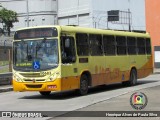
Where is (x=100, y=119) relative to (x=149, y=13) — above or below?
below

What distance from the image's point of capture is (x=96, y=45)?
20531 mm

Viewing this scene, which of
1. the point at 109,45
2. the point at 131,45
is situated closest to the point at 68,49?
the point at 109,45

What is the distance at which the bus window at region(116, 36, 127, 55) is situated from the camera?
2274 cm

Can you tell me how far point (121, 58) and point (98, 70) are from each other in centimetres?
274

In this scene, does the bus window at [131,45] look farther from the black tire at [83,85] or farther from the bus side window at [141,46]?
the black tire at [83,85]

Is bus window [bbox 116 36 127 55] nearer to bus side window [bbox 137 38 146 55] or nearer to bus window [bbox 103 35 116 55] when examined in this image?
bus window [bbox 103 35 116 55]

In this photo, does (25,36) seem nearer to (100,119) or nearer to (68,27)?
(68,27)

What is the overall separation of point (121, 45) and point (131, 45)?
1306 millimetres

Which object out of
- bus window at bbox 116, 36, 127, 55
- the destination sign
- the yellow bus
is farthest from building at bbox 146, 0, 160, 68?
the destination sign

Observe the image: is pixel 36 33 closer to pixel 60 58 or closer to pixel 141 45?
pixel 60 58

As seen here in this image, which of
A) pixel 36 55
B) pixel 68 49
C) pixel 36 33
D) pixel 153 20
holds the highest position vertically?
pixel 153 20

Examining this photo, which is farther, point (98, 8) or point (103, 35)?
point (98, 8)

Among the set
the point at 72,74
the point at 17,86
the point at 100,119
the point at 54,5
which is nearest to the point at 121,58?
the point at 72,74

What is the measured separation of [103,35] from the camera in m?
21.4
